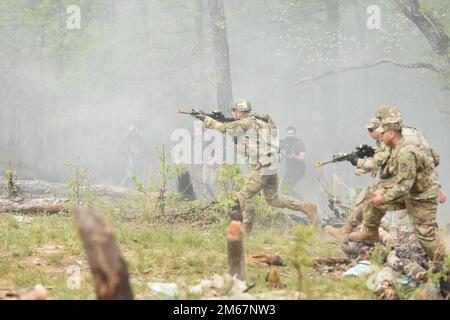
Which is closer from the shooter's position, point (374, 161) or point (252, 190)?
point (374, 161)

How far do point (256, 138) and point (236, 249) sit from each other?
384cm

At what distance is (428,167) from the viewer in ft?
20.4

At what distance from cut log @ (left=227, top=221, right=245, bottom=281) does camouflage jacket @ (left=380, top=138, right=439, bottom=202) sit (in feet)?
5.49

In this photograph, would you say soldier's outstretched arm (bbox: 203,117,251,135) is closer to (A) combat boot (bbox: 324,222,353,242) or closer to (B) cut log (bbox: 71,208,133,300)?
(A) combat boot (bbox: 324,222,353,242)

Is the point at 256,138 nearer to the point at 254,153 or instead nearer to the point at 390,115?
the point at 254,153

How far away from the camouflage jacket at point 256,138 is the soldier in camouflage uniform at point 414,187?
2.88 metres

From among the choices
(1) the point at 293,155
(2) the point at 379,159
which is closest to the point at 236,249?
(2) the point at 379,159

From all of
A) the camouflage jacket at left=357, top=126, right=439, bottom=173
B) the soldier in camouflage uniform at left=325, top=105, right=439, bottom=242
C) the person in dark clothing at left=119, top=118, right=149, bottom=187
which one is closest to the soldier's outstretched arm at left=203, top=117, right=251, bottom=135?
the soldier in camouflage uniform at left=325, top=105, right=439, bottom=242

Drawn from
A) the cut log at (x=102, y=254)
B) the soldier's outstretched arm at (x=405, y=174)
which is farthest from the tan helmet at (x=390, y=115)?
the cut log at (x=102, y=254)

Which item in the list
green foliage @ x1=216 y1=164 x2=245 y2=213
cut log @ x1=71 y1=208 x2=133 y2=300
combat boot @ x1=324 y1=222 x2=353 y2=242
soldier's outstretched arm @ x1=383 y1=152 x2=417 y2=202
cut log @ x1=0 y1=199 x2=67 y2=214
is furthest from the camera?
cut log @ x1=0 y1=199 x2=67 y2=214

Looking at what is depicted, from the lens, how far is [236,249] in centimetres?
558

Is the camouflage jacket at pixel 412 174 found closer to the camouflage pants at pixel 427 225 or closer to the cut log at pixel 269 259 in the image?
the camouflage pants at pixel 427 225

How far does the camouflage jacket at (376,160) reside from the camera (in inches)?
279

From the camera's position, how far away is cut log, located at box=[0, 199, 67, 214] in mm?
10602
